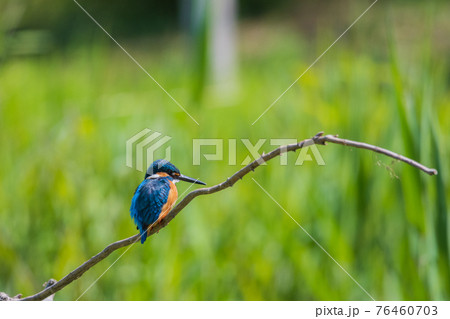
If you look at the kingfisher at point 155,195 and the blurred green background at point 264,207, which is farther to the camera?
the blurred green background at point 264,207

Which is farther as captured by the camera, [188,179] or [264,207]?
[264,207]

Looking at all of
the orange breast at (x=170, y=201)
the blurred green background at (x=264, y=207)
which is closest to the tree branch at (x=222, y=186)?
the orange breast at (x=170, y=201)

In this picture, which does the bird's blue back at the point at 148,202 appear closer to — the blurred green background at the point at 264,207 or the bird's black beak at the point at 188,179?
the bird's black beak at the point at 188,179

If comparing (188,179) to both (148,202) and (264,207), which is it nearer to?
(148,202)

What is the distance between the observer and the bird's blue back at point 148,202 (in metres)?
0.13

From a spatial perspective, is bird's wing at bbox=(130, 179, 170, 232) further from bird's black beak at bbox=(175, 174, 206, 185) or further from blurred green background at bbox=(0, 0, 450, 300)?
blurred green background at bbox=(0, 0, 450, 300)

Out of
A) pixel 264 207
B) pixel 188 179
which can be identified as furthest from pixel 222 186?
pixel 264 207

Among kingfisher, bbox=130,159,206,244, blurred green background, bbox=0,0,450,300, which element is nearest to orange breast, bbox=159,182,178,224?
kingfisher, bbox=130,159,206,244

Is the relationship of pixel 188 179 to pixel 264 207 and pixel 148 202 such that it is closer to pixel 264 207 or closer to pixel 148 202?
pixel 148 202

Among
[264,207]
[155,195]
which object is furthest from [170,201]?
[264,207]

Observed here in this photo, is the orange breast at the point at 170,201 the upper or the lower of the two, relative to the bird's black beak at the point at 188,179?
lower

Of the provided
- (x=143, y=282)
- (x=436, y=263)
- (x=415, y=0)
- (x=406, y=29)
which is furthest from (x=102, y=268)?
(x=415, y=0)

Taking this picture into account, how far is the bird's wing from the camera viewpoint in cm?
13

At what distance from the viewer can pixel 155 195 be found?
0.13m
